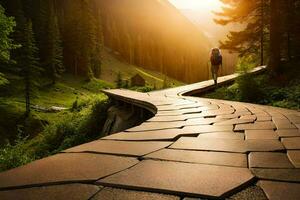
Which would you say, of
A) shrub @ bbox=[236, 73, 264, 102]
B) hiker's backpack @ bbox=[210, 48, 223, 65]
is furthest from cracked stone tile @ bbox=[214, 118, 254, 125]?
hiker's backpack @ bbox=[210, 48, 223, 65]

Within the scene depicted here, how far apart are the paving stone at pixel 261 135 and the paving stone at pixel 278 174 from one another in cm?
138

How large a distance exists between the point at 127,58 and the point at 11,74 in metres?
63.5

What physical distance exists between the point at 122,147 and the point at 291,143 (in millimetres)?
2002

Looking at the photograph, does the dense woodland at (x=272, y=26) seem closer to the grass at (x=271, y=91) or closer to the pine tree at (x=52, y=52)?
the grass at (x=271, y=91)

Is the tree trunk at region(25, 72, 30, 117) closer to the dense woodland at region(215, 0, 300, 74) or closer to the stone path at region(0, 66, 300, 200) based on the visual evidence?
the dense woodland at region(215, 0, 300, 74)

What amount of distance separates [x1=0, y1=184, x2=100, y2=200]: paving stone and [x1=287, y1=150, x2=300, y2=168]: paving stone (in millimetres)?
1834

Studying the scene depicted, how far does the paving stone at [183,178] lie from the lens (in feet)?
7.46

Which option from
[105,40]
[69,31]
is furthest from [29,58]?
[105,40]

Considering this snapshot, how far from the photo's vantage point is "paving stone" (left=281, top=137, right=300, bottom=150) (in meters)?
3.55

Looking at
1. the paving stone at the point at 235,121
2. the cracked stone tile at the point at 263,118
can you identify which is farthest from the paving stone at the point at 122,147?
the cracked stone tile at the point at 263,118

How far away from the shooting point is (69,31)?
6203 centimetres

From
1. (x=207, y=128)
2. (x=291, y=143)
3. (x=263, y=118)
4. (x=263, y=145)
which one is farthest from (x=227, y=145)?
(x=263, y=118)

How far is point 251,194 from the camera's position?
7.20 feet

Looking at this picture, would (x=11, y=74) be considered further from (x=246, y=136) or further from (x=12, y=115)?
(x=246, y=136)
